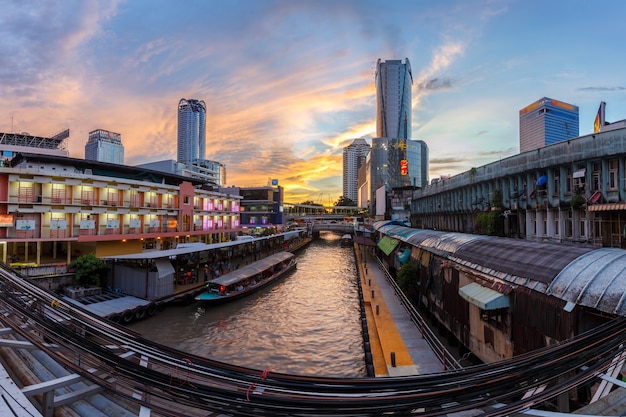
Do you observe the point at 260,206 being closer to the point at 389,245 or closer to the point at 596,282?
the point at 389,245

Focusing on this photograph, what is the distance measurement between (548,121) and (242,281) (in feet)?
531

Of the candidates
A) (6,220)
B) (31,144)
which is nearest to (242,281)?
(6,220)

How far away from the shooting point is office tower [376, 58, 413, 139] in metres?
174

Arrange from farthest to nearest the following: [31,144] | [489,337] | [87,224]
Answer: [31,144] → [87,224] → [489,337]

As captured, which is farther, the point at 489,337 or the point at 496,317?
the point at 489,337

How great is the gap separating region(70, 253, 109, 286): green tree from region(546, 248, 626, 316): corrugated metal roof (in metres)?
26.9

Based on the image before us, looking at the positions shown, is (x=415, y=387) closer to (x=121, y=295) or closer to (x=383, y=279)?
(x=121, y=295)

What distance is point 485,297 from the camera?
10.8 meters

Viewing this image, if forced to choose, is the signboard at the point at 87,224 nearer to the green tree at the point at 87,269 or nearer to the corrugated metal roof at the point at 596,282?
the green tree at the point at 87,269

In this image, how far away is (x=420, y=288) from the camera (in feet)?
68.6

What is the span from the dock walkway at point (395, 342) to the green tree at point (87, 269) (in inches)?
776

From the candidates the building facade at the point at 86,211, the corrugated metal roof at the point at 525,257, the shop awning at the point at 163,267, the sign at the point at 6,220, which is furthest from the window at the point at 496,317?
the sign at the point at 6,220

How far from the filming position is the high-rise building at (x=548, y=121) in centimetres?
13762

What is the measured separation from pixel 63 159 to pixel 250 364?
3002 cm
